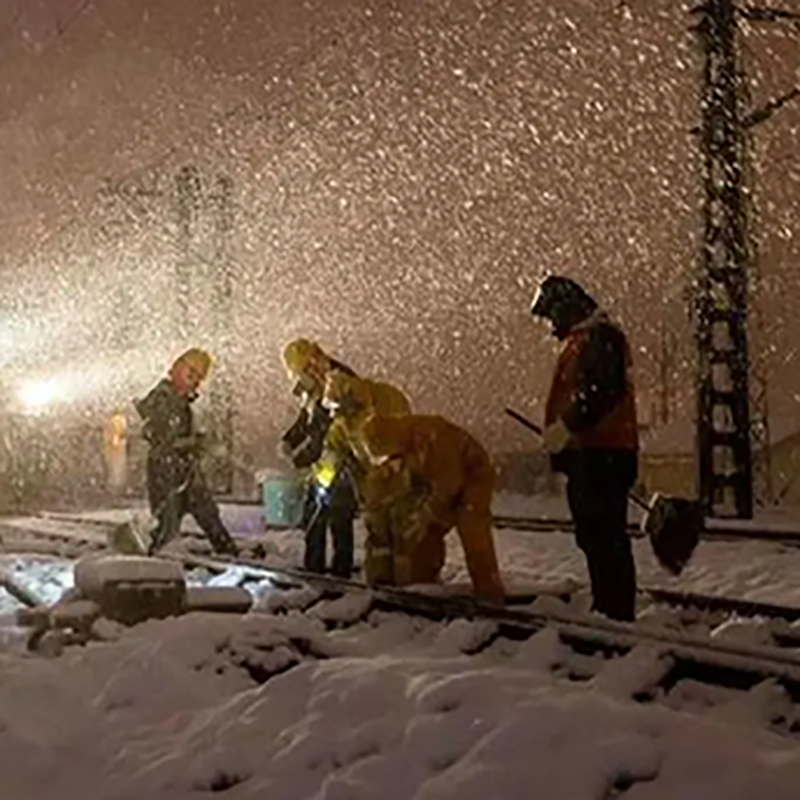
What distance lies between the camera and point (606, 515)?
6.78 metres

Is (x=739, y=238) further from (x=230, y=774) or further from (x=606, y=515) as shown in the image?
(x=230, y=774)

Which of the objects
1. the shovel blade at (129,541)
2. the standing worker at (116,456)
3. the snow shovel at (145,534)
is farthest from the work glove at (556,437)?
the standing worker at (116,456)

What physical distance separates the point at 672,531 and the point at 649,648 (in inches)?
95.2

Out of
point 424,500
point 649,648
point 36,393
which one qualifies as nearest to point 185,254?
point 36,393

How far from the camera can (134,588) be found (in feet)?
22.1

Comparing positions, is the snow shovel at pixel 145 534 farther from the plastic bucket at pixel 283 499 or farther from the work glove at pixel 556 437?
the work glove at pixel 556 437

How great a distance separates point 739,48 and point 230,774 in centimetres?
1694

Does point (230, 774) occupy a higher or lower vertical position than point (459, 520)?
lower

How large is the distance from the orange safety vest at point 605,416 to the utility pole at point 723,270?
40.0 feet

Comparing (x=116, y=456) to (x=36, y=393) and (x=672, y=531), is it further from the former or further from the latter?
(x=672, y=531)

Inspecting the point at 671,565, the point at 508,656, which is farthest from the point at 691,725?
the point at 671,565

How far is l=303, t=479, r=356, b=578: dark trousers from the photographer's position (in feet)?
31.3

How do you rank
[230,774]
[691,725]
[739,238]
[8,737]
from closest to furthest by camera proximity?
[691,725] < [230,774] < [8,737] < [739,238]

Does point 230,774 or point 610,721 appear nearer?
point 610,721
